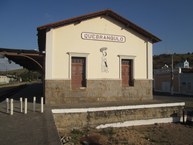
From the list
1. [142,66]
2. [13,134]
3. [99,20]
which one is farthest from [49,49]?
[13,134]

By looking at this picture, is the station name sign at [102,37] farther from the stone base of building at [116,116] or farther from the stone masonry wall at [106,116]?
the stone masonry wall at [106,116]

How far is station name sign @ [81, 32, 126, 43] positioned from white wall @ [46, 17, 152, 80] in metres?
0.19

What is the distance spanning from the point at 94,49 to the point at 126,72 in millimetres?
2846

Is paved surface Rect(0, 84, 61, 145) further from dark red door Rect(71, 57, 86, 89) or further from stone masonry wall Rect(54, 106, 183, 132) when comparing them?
dark red door Rect(71, 57, 86, 89)

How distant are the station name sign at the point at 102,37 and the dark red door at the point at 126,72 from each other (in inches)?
57.0

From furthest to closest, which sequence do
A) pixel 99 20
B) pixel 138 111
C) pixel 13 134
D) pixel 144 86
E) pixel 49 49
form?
pixel 144 86, pixel 99 20, pixel 49 49, pixel 138 111, pixel 13 134

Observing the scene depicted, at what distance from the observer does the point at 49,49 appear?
14.9m

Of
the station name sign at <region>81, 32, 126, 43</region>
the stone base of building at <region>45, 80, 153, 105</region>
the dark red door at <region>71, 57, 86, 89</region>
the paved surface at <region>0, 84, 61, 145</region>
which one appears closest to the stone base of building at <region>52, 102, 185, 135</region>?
the paved surface at <region>0, 84, 61, 145</region>

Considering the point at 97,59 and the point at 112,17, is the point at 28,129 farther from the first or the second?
the point at 112,17

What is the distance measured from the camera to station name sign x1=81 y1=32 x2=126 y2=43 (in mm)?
15922

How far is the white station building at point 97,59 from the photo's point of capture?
15.1m

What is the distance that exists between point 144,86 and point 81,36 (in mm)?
5472

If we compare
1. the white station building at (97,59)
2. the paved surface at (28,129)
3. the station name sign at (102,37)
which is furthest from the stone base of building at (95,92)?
the paved surface at (28,129)

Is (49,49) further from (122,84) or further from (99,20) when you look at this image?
(122,84)
